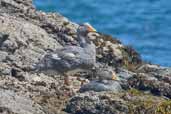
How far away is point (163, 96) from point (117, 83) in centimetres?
117

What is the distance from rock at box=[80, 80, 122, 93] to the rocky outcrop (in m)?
0.02

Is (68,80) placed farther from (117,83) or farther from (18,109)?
(18,109)

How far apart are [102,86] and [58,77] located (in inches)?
72.2

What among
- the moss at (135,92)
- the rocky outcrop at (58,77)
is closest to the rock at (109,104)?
the rocky outcrop at (58,77)

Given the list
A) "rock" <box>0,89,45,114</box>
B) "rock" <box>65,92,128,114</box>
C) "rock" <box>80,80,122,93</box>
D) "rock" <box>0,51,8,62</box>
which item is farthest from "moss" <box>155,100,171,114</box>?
"rock" <box>0,51,8,62</box>

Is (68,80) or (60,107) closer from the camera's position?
(60,107)

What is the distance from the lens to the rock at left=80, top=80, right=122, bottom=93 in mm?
20453

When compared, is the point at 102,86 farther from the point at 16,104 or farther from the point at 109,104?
the point at 16,104

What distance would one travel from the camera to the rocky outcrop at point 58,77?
63.5 feet

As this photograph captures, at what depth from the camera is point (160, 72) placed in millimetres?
22938

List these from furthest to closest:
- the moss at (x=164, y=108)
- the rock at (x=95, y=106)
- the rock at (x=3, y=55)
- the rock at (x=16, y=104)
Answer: the rock at (x=3, y=55)
the moss at (x=164, y=108)
the rock at (x=95, y=106)
the rock at (x=16, y=104)

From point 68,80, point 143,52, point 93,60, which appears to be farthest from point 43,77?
point 143,52

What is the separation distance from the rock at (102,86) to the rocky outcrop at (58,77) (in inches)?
0.9

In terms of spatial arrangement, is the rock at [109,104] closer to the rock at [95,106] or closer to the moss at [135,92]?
the rock at [95,106]
